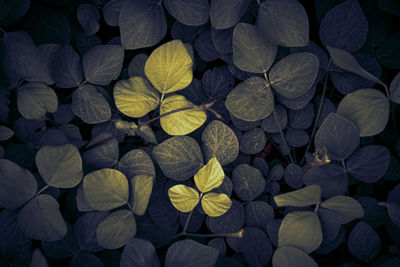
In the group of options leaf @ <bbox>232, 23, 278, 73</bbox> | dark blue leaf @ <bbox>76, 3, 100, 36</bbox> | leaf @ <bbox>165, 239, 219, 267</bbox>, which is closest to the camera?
leaf @ <bbox>165, 239, 219, 267</bbox>

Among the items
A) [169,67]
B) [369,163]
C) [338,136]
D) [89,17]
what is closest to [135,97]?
[169,67]

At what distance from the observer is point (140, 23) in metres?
0.97

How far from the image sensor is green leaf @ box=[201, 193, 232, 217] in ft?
3.03

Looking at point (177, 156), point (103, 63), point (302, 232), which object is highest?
point (103, 63)

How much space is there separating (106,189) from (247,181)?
455 millimetres

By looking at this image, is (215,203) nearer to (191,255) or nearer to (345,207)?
(191,255)

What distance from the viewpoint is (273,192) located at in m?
1.09

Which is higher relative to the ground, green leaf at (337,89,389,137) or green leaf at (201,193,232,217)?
green leaf at (337,89,389,137)

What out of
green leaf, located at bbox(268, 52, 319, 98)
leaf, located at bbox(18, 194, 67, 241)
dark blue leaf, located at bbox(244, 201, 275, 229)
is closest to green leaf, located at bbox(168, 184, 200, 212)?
dark blue leaf, located at bbox(244, 201, 275, 229)

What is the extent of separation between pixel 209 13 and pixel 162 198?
0.64m

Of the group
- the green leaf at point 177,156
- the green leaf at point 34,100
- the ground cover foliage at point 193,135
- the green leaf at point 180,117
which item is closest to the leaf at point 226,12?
the ground cover foliage at point 193,135

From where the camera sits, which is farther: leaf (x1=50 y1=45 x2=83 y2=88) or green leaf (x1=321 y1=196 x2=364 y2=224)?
leaf (x1=50 y1=45 x2=83 y2=88)

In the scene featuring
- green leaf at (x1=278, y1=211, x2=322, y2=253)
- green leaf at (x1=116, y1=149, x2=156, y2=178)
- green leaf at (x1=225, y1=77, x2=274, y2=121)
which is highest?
green leaf at (x1=225, y1=77, x2=274, y2=121)

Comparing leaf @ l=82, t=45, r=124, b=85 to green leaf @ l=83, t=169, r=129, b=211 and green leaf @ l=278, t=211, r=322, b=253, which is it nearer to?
green leaf @ l=83, t=169, r=129, b=211
